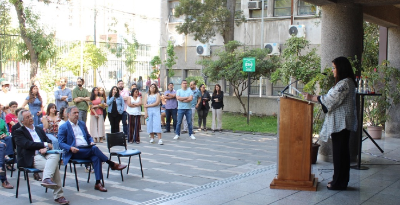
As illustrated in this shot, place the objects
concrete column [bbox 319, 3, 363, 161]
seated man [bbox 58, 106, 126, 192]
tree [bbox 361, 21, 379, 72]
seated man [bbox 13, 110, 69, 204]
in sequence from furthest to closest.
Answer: tree [bbox 361, 21, 379, 72] < concrete column [bbox 319, 3, 363, 161] < seated man [bbox 58, 106, 126, 192] < seated man [bbox 13, 110, 69, 204]

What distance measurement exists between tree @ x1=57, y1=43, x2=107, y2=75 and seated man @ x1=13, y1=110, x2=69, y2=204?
52.6ft

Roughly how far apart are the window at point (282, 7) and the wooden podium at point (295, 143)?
18.6 m

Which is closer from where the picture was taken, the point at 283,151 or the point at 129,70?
the point at 283,151

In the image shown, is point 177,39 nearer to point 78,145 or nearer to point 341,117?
point 78,145

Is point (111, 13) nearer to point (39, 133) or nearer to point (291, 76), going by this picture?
point (291, 76)

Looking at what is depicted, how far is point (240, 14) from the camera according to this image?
24906mm

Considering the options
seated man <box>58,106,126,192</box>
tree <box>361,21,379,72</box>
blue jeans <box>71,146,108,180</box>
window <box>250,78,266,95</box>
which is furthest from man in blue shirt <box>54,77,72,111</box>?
window <box>250,78,266,95</box>

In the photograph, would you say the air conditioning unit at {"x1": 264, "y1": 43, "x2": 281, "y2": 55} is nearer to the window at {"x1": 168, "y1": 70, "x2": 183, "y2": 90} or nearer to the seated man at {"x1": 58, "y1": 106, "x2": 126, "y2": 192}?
the window at {"x1": 168, "y1": 70, "x2": 183, "y2": 90}

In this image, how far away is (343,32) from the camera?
891 cm

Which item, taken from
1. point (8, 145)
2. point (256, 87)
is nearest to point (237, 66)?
point (256, 87)

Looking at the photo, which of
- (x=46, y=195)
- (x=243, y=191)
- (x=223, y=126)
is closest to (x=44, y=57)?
(x=223, y=126)

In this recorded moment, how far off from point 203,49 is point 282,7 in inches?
205

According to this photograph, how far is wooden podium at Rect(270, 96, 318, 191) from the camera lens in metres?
6.79

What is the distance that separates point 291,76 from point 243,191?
10453 millimetres
